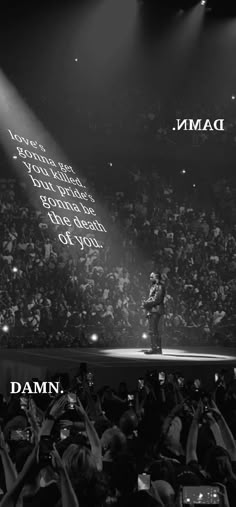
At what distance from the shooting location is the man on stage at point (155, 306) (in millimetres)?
16453

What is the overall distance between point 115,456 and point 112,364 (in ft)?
31.1

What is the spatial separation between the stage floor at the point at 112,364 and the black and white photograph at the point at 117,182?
0.26 ft

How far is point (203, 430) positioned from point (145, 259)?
16424mm

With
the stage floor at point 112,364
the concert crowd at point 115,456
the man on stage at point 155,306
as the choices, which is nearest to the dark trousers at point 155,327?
the man on stage at point 155,306

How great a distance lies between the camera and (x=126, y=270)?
22.0 m

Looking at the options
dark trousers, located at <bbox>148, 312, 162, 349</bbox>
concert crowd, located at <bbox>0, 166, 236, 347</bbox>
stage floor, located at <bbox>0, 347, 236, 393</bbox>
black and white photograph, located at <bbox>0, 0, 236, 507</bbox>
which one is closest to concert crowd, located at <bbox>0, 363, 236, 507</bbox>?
stage floor, located at <bbox>0, 347, 236, 393</bbox>

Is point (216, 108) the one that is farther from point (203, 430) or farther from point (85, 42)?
point (203, 430)

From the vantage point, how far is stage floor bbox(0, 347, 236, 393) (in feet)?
44.6

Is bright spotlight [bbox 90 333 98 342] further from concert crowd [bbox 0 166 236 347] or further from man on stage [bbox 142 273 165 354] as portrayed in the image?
man on stage [bbox 142 273 165 354]

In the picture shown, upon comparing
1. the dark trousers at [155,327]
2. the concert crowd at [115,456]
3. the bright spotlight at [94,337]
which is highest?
the bright spotlight at [94,337]

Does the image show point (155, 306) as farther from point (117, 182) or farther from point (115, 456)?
point (115, 456)

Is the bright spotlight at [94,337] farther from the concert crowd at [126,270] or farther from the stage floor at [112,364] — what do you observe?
the stage floor at [112,364]

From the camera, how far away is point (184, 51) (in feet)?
81.2

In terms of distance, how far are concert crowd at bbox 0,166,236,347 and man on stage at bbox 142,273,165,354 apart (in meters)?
3.20
